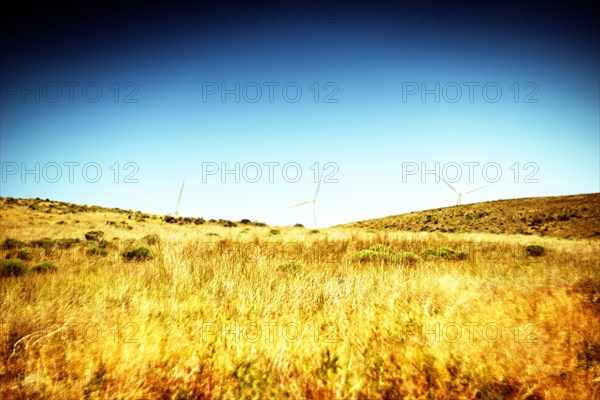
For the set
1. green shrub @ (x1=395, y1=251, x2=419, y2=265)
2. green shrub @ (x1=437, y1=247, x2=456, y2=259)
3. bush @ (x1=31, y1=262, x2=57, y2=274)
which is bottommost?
green shrub @ (x1=437, y1=247, x2=456, y2=259)

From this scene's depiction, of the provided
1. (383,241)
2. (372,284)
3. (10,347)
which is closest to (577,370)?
(372,284)

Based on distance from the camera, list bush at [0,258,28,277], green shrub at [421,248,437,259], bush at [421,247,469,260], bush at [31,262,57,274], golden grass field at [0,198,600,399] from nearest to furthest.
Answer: golden grass field at [0,198,600,399], bush at [0,258,28,277], bush at [31,262,57,274], green shrub at [421,248,437,259], bush at [421,247,469,260]

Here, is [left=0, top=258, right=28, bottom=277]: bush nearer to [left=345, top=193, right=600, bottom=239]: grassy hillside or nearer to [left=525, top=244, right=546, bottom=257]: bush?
[left=525, top=244, right=546, bottom=257]: bush

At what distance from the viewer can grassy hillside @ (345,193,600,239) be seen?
121ft

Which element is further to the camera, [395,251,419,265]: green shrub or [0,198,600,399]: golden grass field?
[395,251,419,265]: green shrub

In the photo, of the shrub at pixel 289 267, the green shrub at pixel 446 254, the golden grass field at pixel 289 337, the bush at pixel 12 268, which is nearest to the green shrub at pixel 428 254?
the green shrub at pixel 446 254

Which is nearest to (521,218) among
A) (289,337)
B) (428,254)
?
(428,254)

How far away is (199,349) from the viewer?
9.37ft

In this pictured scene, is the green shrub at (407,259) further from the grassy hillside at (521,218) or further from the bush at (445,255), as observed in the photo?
the grassy hillside at (521,218)

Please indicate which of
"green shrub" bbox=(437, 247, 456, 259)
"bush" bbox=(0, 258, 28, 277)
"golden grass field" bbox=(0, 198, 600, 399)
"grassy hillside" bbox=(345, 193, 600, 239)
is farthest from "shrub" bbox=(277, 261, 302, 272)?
"grassy hillside" bbox=(345, 193, 600, 239)

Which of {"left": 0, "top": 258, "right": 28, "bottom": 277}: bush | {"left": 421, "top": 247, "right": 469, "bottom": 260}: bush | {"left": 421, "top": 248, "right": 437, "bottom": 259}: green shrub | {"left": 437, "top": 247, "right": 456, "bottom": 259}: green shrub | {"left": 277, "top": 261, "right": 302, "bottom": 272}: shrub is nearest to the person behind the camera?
{"left": 277, "top": 261, "right": 302, "bottom": 272}: shrub

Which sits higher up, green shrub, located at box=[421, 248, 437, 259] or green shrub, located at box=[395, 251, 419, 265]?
green shrub, located at box=[395, 251, 419, 265]

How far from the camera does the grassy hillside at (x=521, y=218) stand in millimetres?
36781

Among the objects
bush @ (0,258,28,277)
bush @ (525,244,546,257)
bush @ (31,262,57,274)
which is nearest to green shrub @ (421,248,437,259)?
bush @ (525,244,546,257)
